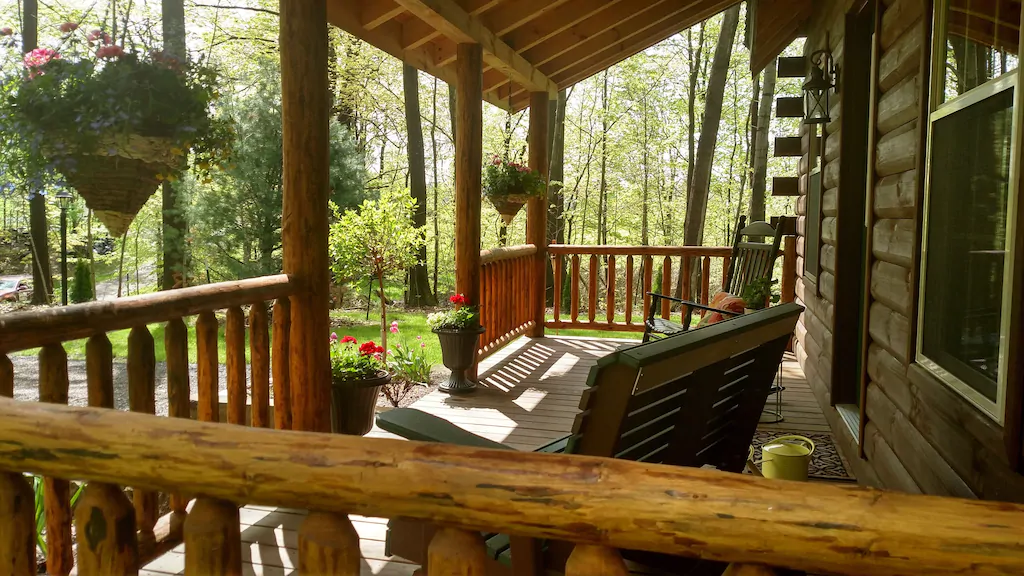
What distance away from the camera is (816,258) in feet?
15.5

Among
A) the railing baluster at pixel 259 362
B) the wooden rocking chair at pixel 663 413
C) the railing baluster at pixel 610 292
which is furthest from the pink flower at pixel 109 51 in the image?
the railing baluster at pixel 610 292

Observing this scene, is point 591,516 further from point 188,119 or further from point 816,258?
point 816,258

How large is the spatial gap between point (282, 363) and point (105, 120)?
1.18 meters

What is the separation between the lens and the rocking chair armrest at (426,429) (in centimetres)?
152

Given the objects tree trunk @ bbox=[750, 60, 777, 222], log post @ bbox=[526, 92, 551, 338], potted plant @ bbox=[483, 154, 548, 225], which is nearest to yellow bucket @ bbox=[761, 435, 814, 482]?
potted plant @ bbox=[483, 154, 548, 225]

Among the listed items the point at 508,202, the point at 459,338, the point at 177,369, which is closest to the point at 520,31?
the point at 508,202

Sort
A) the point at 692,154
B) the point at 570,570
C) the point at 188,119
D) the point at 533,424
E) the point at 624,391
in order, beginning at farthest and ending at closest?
1. the point at 692,154
2. the point at 533,424
3. the point at 188,119
4. the point at 624,391
5. the point at 570,570

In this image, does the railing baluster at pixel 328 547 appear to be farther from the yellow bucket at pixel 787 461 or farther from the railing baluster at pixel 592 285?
the railing baluster at pixel 592 285

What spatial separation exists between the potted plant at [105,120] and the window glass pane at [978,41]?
2.13 metres

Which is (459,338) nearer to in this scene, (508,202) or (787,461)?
(508,202)

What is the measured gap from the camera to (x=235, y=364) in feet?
8.73

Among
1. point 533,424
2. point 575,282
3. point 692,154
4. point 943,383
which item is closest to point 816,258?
point 533,424

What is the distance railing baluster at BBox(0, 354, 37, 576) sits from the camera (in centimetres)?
112

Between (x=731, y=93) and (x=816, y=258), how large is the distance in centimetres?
1387
